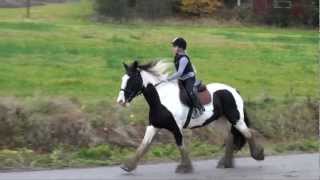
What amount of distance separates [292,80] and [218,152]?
1040cm

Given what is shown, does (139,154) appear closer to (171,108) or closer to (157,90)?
(171,108)

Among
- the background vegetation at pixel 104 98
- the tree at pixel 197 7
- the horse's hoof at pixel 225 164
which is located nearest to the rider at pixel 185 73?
the horse's hoof at pixel 225 164

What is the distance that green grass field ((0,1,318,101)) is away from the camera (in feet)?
70.3

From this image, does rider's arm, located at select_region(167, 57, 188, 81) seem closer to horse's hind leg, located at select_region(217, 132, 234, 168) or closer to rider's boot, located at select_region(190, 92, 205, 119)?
rider's boot, located at select_region(190, 92, 205, 119)

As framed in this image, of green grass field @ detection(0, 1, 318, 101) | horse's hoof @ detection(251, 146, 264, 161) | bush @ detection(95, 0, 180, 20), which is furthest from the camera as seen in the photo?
bush @ detection(95, 0, 180, 20)

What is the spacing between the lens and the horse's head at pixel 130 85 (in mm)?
12328

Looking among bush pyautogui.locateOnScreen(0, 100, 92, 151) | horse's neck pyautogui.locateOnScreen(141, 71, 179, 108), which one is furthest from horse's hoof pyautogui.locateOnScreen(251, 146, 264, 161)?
bush pyautogui.locateOnScreen(0, 100, 92, 151)

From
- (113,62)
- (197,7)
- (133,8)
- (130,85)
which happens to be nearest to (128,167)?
(130,85)

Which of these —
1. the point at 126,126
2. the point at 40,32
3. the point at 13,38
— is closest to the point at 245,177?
the point at 126,126

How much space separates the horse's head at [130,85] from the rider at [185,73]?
0.56 meters

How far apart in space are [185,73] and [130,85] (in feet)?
3.37

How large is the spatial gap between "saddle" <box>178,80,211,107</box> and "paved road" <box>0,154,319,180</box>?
119 centimetres

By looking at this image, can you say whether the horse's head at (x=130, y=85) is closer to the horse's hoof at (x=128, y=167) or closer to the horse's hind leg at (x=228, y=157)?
the horse's hoof at (x=128, y=167)

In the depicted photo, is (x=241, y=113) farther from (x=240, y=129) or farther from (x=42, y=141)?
(x=42, y=141)
